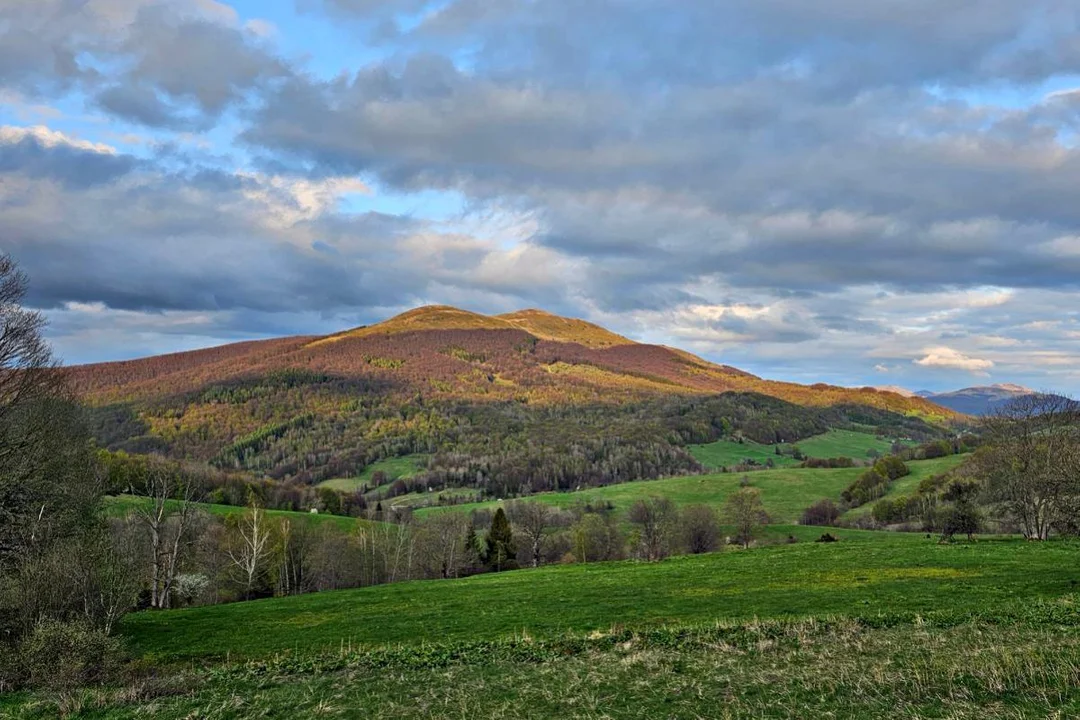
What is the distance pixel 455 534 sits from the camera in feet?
329

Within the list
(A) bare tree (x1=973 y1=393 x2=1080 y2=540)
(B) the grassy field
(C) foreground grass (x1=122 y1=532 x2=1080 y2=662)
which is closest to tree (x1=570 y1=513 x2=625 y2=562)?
(C) foreground grass (x1=122 y1=532 x2=1080 y2=662)

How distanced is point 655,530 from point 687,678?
81107 mm

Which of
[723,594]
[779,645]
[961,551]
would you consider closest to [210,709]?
[779,645]

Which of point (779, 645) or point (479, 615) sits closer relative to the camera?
point (779, 645)

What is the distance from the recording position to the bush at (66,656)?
21172 millimetres

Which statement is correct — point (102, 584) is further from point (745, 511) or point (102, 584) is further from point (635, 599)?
point (745, 511)

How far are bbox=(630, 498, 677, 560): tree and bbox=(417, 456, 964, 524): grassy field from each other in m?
53.5

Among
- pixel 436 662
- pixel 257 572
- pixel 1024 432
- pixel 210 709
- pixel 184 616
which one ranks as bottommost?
pixel 257 572

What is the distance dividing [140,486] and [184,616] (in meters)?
76.1

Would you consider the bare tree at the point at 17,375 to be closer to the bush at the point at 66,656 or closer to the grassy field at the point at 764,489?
the bush at the point at 66,656

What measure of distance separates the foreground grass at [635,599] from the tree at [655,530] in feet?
129

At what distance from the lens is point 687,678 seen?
16750 millimetres

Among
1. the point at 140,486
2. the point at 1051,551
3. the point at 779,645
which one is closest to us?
the point at 779,645

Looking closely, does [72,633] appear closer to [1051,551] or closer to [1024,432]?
[1051,551]
